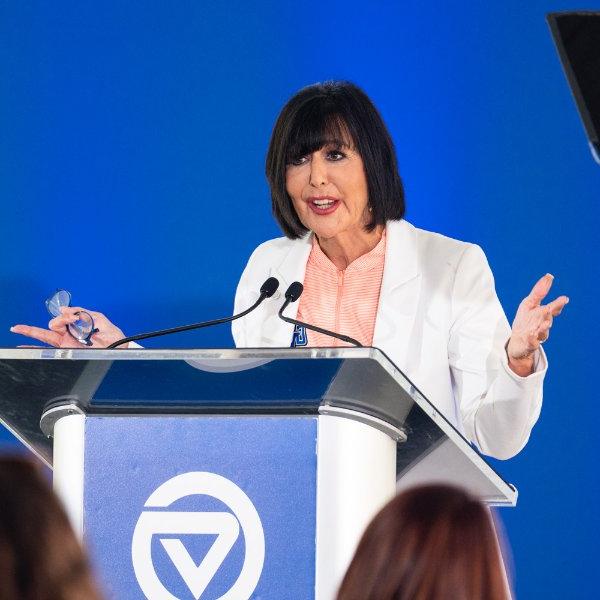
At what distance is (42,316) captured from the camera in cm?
365

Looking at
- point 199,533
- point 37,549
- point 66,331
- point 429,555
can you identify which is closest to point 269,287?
point 66,331

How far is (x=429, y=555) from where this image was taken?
1036mm

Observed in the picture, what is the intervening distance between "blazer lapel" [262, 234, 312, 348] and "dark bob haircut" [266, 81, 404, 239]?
6.0 inches

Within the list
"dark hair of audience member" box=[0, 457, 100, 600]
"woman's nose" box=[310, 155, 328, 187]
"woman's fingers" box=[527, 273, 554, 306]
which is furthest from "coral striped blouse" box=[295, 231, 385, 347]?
"dark hair of audience member" box=[0, 457, 100, 600]

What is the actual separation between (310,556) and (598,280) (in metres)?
1.93

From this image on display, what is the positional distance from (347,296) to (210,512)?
3.36 feet

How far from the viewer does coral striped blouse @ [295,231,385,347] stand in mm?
2623

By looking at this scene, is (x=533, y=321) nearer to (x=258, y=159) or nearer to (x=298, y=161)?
(x=298, y=161)

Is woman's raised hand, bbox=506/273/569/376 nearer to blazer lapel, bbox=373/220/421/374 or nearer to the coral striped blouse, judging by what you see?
blazer lapel, bbox=373/220/421/374

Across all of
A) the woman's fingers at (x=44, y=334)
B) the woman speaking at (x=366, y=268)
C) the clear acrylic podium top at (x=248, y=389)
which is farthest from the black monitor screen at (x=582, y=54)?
the woman's fingers at (x=44, y=334)

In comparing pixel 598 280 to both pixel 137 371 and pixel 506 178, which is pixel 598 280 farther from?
pixel 137 371

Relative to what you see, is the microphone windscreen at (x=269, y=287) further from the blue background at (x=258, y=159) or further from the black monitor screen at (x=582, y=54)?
the blue background at (x=258, y=159)

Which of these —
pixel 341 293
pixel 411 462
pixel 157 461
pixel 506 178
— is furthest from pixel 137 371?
pixel 506 178

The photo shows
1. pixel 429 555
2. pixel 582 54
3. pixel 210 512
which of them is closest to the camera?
pixel 429 555
